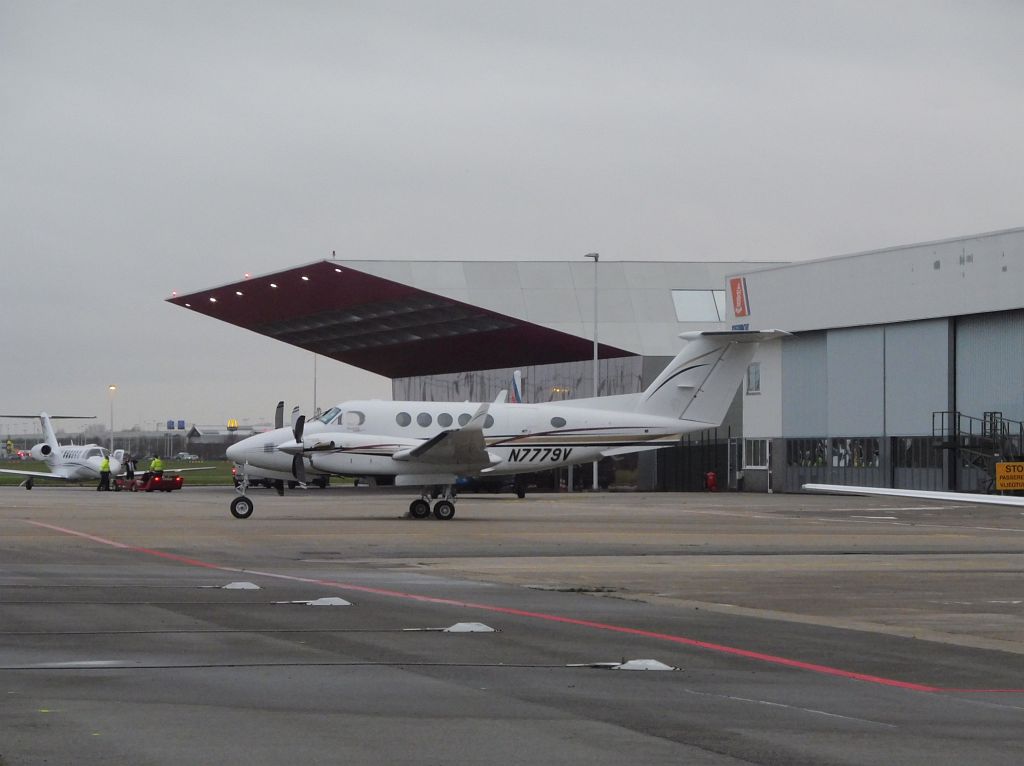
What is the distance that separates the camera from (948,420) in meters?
53.1

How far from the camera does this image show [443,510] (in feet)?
112

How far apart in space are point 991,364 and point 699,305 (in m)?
23.1

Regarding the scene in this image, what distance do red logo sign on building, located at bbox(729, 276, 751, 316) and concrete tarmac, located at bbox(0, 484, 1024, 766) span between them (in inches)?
Result: 1563

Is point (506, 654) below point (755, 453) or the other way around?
below

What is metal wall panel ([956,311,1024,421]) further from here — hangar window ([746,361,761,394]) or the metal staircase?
hangar window ([746,361,761,394])

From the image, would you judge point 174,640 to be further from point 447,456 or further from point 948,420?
point 948,420

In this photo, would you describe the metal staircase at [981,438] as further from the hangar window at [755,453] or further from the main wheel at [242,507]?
the main wheel at [242,507]

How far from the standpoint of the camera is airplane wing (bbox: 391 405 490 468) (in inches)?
1315

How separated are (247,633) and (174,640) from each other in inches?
28.7

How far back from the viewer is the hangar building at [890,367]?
166 ft

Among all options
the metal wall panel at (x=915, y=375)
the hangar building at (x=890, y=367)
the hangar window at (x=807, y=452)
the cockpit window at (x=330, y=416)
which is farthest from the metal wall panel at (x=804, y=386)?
the cockpit window at (x=330, y=416)

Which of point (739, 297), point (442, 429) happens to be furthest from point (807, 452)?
point (442, 429)

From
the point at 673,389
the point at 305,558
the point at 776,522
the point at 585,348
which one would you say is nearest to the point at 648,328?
the point at 585,348

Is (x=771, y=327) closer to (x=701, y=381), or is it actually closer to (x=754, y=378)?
(x=754, y=378)
